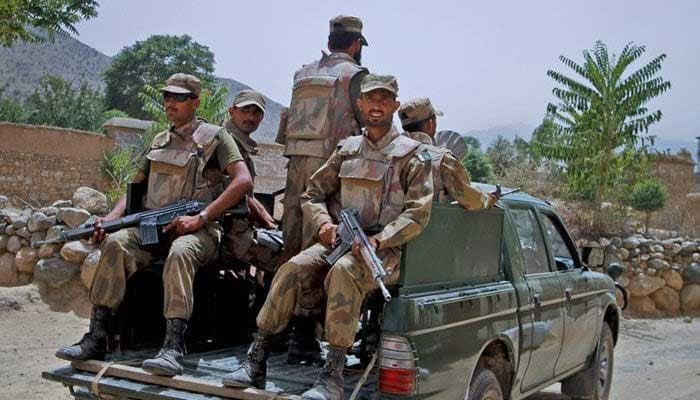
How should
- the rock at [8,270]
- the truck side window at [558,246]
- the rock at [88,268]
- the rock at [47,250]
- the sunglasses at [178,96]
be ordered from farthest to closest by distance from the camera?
the rock at [8,270] < the rock at [47,250] < the rock at [88,268] < the truck side window at [558,246] < the sunglasses at [178,96]

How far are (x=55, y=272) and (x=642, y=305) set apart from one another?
29.2 feet

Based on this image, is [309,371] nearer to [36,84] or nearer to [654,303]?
[654,303]

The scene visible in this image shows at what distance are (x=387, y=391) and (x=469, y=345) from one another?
64cm

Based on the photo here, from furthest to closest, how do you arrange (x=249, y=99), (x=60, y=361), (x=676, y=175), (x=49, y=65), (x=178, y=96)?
1. (x=49, y=65)
2. (x=676, y=175)
3. (x=60, y=361)
4. (x=249, y=99)
5. (x=178, y=96)

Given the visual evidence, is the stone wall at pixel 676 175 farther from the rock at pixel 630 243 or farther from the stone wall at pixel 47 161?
the stone wall at pixel 47 161

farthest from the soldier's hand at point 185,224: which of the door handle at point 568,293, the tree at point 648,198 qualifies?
the tree at point 648,198

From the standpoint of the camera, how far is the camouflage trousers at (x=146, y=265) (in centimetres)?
386

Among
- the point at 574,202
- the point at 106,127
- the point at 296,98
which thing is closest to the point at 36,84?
the point at 106,127

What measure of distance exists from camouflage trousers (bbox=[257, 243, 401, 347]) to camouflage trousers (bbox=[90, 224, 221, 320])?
1.57 ft

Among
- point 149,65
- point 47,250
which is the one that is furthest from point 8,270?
point 149,65

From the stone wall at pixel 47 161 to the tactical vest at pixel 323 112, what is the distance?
47.0 feet

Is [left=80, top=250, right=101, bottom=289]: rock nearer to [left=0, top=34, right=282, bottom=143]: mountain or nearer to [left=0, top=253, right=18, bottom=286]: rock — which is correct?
[left=0, top=253, right=18, bottom=286]: rock

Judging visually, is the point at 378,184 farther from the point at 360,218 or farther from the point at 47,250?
the point at 47,250

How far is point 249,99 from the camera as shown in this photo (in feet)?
17.1
